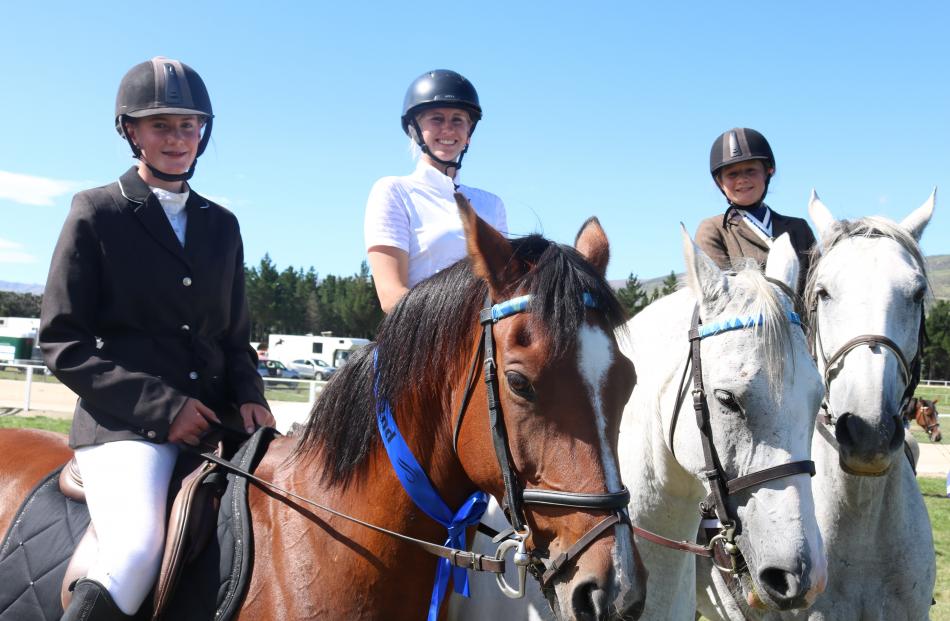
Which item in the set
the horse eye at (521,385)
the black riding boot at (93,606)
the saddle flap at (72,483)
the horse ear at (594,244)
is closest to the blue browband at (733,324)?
the horse ear at (594,244)

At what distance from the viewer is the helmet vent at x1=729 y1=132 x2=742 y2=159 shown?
4977mm

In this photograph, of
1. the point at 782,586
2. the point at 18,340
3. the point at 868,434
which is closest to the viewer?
the point at 782,586

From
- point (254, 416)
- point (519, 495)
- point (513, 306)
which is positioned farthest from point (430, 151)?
point (519, 495)

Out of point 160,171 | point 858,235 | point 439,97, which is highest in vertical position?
point 439,97

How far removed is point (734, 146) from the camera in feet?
16.4

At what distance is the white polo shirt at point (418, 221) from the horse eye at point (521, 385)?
1.32 m

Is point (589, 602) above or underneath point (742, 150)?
underneath

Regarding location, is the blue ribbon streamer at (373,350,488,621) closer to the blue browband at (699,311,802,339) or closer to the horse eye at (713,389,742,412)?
the horse eye at (713,389,742,412)

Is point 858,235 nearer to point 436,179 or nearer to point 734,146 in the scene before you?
point 734,146

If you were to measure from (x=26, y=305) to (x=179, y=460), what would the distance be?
97.6 m

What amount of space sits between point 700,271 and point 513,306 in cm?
137

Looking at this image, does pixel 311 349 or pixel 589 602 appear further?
pixel 311 349

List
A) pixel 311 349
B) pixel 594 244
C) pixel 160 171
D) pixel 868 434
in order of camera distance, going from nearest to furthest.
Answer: pixel 594 244 → pixel 160 171 → pixel 868 434 → pixel 311 349

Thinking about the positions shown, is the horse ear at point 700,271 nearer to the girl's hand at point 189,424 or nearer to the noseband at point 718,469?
the noseband at point 718,469
